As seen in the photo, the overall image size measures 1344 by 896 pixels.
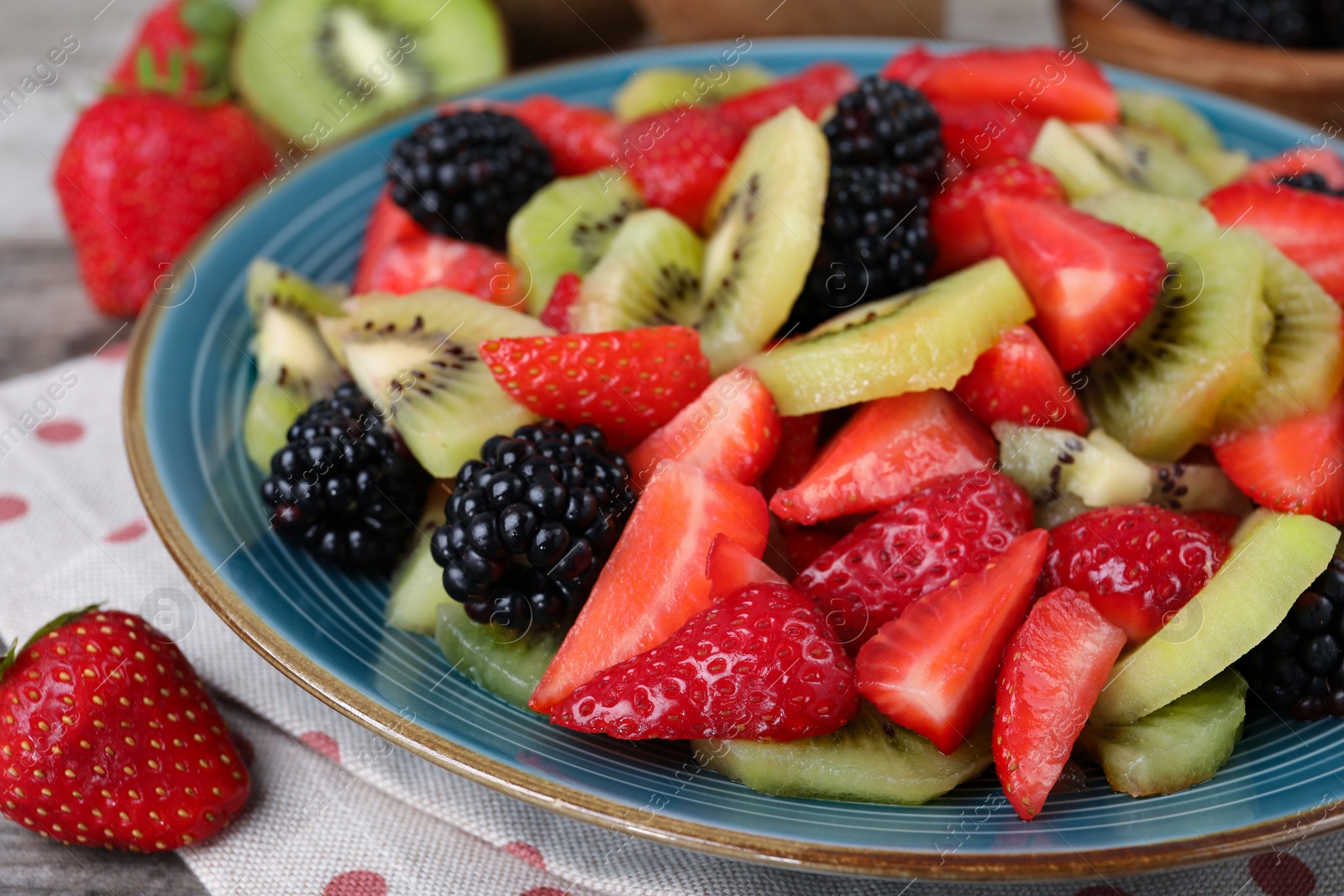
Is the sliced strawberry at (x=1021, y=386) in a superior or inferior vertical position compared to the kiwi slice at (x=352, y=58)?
inferior

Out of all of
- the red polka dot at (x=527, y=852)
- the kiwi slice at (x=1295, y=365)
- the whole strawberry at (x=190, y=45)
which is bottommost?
the red polka dot at (x=527, y=852)

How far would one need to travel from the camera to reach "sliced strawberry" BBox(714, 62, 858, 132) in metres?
2.21

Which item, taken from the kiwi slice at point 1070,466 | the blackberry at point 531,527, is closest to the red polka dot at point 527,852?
the blackberry at point 531,527

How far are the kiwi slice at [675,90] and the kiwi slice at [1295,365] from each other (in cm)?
121

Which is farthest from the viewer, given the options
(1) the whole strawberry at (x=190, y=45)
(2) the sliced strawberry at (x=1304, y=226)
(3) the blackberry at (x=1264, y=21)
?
(1) the whole strawberry at (x=190, y=45)

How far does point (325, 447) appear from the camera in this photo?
1.66m

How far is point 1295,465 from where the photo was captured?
160 cm

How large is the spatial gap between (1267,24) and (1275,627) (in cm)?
205

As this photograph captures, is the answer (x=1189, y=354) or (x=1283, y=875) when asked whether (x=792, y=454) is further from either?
(x=1283, y=875)

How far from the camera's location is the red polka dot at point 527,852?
1.48m

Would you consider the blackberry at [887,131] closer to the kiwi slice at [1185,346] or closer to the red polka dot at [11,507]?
the kiwi slice at [1185,346]

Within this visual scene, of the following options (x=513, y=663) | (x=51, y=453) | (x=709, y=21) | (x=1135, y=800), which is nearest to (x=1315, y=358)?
(x=1135, y=800)

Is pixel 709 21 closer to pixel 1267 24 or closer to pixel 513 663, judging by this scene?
pixel 1267 24

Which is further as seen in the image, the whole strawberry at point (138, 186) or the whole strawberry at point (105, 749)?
the whole strawberry at point (138, 186)
